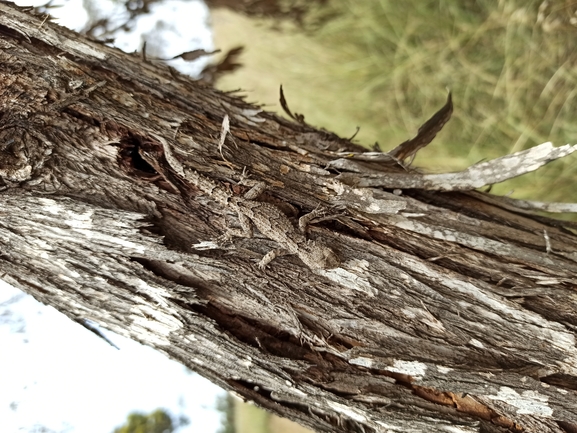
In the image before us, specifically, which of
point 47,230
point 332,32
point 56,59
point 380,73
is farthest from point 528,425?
point 332,32

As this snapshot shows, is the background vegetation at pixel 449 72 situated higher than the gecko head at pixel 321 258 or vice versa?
the background vegetation at pixel 449 72

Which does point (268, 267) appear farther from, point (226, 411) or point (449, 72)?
point (226, 411)

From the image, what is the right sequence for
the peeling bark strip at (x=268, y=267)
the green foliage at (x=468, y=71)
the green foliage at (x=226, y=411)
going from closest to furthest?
the peeling bark strip at (x=268, y=267) → the green foliage at (x=468, y=71) → the green foliage at (x=226, y=411)

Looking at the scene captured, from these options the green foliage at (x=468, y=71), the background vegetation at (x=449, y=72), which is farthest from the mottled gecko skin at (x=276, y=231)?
the green foliage at (x=468, y=71)

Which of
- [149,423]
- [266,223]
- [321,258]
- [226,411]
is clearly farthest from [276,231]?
[226,411]

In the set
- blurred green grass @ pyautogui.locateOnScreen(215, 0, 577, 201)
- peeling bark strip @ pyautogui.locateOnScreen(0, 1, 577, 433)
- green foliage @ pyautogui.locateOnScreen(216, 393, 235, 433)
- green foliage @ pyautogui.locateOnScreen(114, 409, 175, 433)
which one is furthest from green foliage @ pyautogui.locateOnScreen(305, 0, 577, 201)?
green foliage @ pyautogui.locateOnScreen(216, 393, 235, 433)

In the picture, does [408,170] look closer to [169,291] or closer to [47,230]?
[169,291]

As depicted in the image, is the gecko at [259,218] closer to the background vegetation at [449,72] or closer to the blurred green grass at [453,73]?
the background vegetation at [449,72]
